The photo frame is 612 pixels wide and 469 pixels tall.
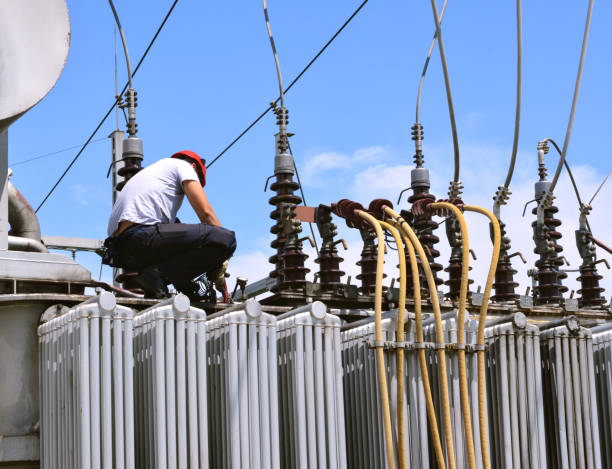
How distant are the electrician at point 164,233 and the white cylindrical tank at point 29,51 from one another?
0.70 meters

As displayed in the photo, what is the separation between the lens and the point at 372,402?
5008mm

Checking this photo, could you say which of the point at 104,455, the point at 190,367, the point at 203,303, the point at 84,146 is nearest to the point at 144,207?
the point at 203,303

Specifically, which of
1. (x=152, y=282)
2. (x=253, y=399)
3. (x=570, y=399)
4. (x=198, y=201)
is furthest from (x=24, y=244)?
(x=570, y=399)

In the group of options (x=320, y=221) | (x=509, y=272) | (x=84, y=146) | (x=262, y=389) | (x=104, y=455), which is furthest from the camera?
A: (x=84, y=146)

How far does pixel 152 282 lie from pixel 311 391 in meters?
1.17

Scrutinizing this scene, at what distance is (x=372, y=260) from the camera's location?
7.08 meters

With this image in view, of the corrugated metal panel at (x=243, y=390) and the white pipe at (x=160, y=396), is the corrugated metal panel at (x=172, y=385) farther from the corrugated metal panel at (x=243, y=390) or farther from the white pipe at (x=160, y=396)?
Answer: the corrugated metal panel at (x=243, y=390)

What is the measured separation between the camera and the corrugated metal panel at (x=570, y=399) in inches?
209

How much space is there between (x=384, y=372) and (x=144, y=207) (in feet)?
5.03

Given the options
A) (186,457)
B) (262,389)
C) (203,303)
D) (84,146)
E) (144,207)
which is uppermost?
(84,146)

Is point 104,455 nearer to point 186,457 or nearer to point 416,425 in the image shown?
point 186,457

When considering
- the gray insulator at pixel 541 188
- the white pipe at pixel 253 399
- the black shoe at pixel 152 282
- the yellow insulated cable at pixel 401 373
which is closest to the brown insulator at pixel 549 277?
the gray insulator at pixel 541 188

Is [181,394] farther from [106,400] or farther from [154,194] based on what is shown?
[154,194]

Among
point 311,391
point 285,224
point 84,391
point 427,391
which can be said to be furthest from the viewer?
point 285,224
